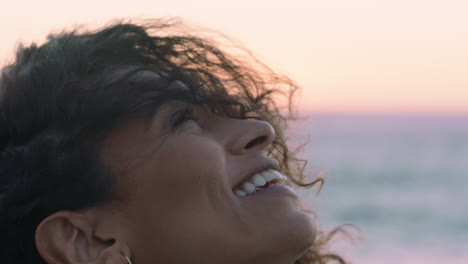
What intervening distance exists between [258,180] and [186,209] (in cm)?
31

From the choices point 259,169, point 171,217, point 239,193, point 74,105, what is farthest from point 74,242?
point 259,169

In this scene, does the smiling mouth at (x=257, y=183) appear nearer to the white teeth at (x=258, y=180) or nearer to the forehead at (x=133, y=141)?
the white teeth at (x=258, y=180)

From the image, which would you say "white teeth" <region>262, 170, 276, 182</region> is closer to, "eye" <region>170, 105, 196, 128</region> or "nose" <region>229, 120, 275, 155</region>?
"nose" <region>229, 120, 275, 155</region>

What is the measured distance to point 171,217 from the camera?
2256 mm

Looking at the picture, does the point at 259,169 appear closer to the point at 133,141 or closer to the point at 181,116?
the point at 181,116

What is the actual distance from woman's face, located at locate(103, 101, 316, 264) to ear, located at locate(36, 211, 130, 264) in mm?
67

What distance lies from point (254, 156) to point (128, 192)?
50 centimetres

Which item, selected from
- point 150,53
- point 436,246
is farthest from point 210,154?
point 436,246

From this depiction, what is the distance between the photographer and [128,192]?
2273 millimetres

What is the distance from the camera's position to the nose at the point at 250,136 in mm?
2396

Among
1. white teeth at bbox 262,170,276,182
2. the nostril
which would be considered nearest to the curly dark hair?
the nostril

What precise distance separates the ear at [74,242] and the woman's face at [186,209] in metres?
0.07

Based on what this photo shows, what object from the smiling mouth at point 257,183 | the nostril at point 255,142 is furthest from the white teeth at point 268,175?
the nostril at point 255,142

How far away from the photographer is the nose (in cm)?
240
